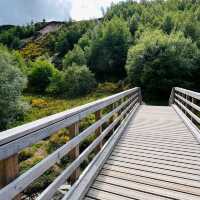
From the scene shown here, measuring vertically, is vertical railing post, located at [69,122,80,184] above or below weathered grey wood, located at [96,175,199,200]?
above

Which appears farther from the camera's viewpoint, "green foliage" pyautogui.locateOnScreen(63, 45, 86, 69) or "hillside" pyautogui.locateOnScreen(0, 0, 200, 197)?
"green foliage" pyautogui.locateOnScreen(63, 45, 86, 69)

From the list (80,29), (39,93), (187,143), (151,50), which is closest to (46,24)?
(80,29)

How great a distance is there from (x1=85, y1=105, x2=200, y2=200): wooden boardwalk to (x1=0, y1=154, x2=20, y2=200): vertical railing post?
4.91ft

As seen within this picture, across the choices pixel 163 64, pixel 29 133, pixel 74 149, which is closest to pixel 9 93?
pixel 163 64

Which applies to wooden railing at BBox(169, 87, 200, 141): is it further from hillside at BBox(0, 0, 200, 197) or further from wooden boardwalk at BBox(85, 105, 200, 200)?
hillside at BBox(0, 0, 200, 197)

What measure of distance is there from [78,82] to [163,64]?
1309cm

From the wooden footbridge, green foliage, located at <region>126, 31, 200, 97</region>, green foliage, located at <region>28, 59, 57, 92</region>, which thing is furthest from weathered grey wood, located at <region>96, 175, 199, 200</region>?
green foliage, located at <region>28, 59, 57, 92</region>

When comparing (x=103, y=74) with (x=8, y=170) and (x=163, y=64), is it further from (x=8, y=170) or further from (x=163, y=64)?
(x=8, y=170)

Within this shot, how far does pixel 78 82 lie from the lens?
3462cm

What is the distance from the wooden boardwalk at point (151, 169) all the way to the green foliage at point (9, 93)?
603 inches

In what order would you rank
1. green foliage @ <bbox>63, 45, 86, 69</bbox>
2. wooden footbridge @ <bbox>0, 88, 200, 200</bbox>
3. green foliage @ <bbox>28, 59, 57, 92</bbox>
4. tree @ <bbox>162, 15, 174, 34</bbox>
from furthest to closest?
1. green foliage @ <bbox>28, 59, 57, 92</bbox>
2. green foliage @ <bbox>63, 45, 86, 69</bbox>
3. tree @ <bbox>162, 15, 174, 34</bbox>
4. wooden footbridge @ <bbox>0, 88, 200, 200</bbox>

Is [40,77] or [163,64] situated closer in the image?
[163,64]

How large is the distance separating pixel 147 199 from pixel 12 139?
193 cm

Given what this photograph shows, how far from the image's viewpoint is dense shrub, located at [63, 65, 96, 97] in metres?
34.3
